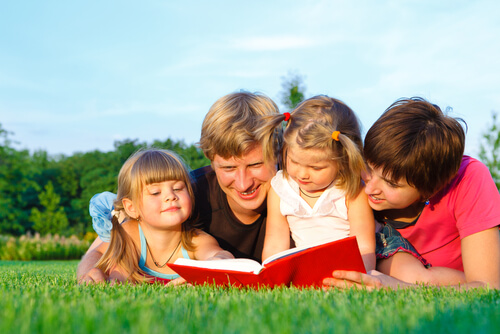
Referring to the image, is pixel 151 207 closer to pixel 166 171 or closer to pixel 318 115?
pixel 166 171

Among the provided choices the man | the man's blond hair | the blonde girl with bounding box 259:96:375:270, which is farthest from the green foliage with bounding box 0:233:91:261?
the blonde girl with bounding box 259:96:375:270

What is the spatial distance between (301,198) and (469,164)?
149 centimetres

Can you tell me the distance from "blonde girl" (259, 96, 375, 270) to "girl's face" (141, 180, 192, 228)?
0.88 m

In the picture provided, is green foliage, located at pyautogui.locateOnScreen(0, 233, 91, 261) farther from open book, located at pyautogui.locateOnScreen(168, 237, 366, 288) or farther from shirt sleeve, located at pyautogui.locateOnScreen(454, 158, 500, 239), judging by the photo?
shirt sleeve, located at pyautogui.locateOnScreen(454, 158, 500, 239)

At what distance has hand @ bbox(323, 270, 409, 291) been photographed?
2740 millimetres

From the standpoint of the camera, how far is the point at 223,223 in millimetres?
4828

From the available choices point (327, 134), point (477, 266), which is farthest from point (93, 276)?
point (477, 266)

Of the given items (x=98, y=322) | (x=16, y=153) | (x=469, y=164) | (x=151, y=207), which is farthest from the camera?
(x=16, y=153)

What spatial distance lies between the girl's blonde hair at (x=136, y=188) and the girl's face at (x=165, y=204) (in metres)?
0.07

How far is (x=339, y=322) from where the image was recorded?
4.98 feet

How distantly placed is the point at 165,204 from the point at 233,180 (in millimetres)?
733

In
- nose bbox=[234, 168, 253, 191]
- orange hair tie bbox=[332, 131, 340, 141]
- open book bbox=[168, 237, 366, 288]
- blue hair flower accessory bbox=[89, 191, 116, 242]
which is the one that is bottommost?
open book bbox=[168, 237, 366, 288]

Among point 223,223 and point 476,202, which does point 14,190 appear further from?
point 476,202

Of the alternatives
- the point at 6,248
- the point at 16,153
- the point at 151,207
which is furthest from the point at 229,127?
the point at 16,153
